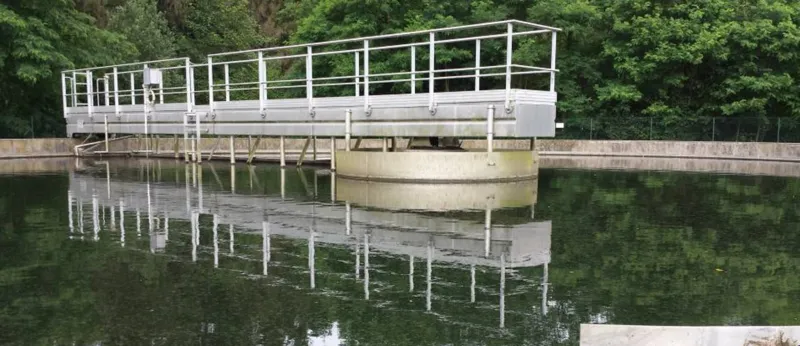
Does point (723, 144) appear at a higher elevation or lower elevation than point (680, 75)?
lower

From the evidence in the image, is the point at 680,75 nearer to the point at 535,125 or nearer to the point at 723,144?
the point at 723,144

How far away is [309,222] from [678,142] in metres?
25.9

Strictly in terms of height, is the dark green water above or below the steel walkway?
below

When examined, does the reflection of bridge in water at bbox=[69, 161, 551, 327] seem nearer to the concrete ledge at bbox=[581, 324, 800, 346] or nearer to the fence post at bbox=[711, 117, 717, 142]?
the concrete ledge at bbox=[581, 324, 800, 346]

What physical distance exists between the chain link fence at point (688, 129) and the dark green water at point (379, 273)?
858 inches

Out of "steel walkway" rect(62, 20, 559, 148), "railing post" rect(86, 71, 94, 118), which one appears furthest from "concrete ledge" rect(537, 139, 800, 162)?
"railing post" rect(86, 71, 94, 118)

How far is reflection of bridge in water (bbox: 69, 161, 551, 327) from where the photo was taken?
23.7 ft

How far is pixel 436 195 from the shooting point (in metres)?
12.9

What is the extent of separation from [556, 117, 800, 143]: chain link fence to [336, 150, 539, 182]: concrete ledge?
62.3 feet

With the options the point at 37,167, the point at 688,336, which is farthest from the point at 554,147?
the point at 688,336

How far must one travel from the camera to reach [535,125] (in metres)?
14.4

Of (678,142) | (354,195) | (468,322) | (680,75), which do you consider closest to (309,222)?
(354,195)

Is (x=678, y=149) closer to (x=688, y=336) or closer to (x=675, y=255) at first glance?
(x=675, y=255)

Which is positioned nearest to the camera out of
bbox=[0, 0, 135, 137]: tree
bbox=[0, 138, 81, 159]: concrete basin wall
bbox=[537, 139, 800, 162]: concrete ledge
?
bbox=[0, 138, 81, 159]: concrete basin wall
